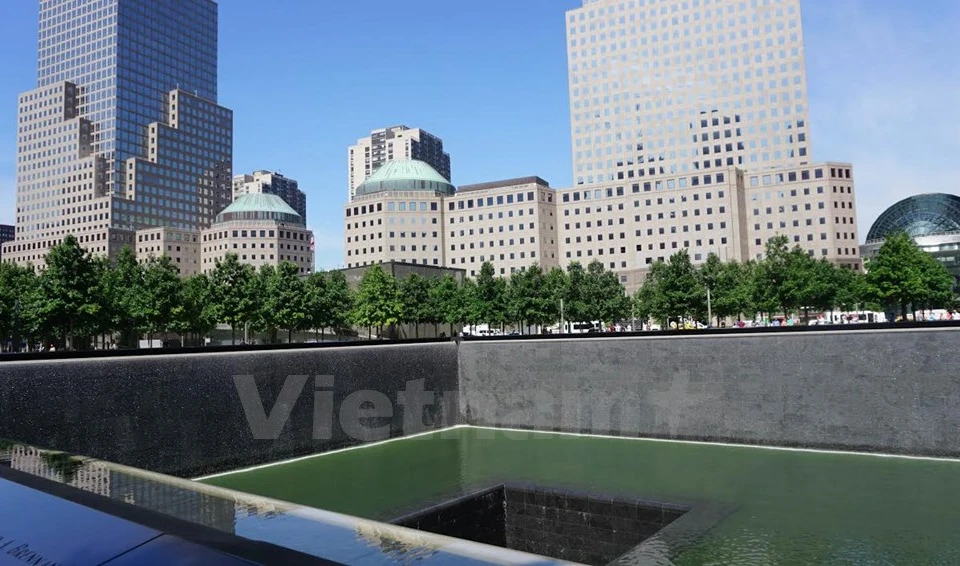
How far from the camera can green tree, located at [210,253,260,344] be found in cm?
5253

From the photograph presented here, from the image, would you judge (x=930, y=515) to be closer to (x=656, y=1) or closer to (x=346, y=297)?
(x=346, y=297)

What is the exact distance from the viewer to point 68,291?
41375mm

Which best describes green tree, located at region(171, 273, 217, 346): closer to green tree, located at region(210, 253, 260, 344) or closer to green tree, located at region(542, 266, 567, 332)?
green tree, located at region(210, 253, 260, 344)

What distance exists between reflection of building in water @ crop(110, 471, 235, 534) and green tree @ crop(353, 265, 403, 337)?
180 feet

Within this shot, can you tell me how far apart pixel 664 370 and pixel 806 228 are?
322 ft

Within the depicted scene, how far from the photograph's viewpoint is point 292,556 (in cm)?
313

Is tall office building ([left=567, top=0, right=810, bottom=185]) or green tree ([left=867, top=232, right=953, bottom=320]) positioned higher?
tall office building ([left=567, top=0, right=810, bottom=185])

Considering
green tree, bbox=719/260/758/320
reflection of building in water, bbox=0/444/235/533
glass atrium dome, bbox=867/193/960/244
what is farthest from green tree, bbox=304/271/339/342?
glass atrium dome, bbox=867/193/960/244

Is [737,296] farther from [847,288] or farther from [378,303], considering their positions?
[378,303]

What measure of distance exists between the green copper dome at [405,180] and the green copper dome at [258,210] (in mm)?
30885

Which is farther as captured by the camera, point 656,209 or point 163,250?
point 163,250

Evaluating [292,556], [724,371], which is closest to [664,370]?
[724,371]

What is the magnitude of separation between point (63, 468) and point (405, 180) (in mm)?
117399

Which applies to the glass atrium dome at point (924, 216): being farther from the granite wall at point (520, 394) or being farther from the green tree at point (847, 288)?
the granite wall at point (520, 394)
